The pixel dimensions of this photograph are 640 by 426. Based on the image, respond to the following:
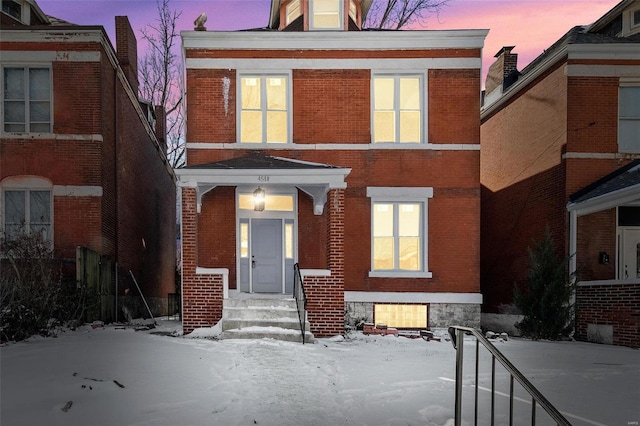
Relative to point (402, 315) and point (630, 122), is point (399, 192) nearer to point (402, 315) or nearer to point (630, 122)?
point (402, 315)

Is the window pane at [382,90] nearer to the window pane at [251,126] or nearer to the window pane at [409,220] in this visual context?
the window pane at [409,220]

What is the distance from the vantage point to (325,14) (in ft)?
44.5

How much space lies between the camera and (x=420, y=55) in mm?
12773

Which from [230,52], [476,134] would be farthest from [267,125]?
[476,134]

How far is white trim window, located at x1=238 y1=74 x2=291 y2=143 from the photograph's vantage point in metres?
12.7

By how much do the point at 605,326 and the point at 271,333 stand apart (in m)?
7.77

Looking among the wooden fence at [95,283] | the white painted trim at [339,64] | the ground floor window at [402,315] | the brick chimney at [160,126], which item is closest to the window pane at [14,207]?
the wooden fence at [95,283]

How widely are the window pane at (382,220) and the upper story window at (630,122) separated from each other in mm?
6500

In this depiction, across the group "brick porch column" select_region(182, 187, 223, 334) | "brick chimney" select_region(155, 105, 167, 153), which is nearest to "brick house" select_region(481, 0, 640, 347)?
"brick porch column" select_region(182, 187, 223, 334)

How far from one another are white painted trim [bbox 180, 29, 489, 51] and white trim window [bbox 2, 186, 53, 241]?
5692 mm

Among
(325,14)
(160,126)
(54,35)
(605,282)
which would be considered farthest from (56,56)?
(605,282)

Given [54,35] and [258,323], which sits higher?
[54,35]

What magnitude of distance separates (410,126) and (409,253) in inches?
138

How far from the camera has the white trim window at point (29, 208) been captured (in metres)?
12.5
